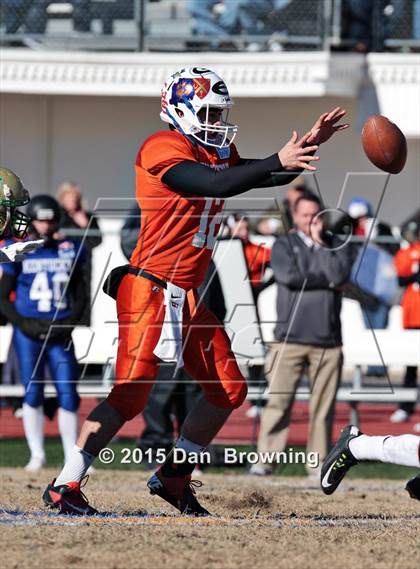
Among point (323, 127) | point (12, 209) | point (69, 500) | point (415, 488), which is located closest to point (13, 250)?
point (12, 209)

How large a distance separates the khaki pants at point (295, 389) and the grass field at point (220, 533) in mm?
1596

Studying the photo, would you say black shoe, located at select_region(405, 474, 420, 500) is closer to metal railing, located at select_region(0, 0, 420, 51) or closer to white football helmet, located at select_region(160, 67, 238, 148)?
white football helmet, located at select_region(160, 67, 238, 148)

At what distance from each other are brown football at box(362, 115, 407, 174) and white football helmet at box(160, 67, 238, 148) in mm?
838

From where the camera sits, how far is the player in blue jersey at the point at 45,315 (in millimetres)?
9430

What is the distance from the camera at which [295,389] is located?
956cm

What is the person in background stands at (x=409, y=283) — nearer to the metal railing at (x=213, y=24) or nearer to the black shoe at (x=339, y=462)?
the metal railing at (x=213, y=24)

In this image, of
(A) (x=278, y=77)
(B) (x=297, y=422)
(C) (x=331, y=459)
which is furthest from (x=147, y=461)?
(A) (x=278, y=77)

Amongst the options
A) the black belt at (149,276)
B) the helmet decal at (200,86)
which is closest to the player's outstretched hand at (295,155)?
the helmet decal at (200,86)

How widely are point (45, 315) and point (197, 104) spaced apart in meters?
3.61

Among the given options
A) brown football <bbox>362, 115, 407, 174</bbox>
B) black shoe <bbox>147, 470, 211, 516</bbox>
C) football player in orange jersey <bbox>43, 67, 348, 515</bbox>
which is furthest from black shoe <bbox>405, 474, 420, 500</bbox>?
brown football <bbox>362, 115, 407, 174</bbox>

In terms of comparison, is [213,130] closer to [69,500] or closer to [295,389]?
[69,500]

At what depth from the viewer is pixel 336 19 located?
53.1 ft

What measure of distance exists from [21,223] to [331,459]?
6.52ft

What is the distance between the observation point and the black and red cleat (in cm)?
626
